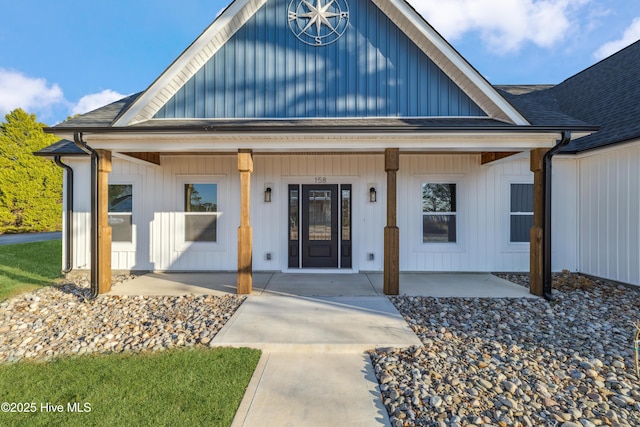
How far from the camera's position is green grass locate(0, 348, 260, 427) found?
94.7 inches

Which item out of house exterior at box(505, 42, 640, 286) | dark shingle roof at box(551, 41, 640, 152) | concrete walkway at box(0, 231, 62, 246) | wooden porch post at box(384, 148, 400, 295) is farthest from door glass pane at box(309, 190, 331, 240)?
concrete walkway at box(0, 231, 62, 246)

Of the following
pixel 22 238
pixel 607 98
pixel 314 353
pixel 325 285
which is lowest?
pixel 314 353

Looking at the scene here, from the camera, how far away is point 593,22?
43.5 ft

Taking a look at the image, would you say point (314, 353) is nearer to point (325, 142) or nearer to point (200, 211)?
point (325, 142)

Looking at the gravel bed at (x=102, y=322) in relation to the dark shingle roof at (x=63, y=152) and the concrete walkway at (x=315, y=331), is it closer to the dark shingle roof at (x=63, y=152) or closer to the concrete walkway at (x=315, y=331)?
the concrete walkway at (x=315, y=331)

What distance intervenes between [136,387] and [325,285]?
13.0 ft

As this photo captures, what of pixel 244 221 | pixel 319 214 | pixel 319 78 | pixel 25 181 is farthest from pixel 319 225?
pixel 25 181

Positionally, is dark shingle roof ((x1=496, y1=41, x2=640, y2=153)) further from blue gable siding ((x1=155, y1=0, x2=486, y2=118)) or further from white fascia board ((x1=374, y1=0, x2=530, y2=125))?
blue gable siding ((x1=155, y1=0, x2=486, y2=118))

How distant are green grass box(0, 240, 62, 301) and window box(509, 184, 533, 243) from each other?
10795mm

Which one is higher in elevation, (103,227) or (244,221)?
(244,221)

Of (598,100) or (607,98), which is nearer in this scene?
(607,98)

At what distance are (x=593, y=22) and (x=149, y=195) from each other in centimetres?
1887

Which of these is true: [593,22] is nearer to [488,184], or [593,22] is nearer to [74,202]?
[488,184]

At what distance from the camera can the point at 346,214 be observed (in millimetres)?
7559
